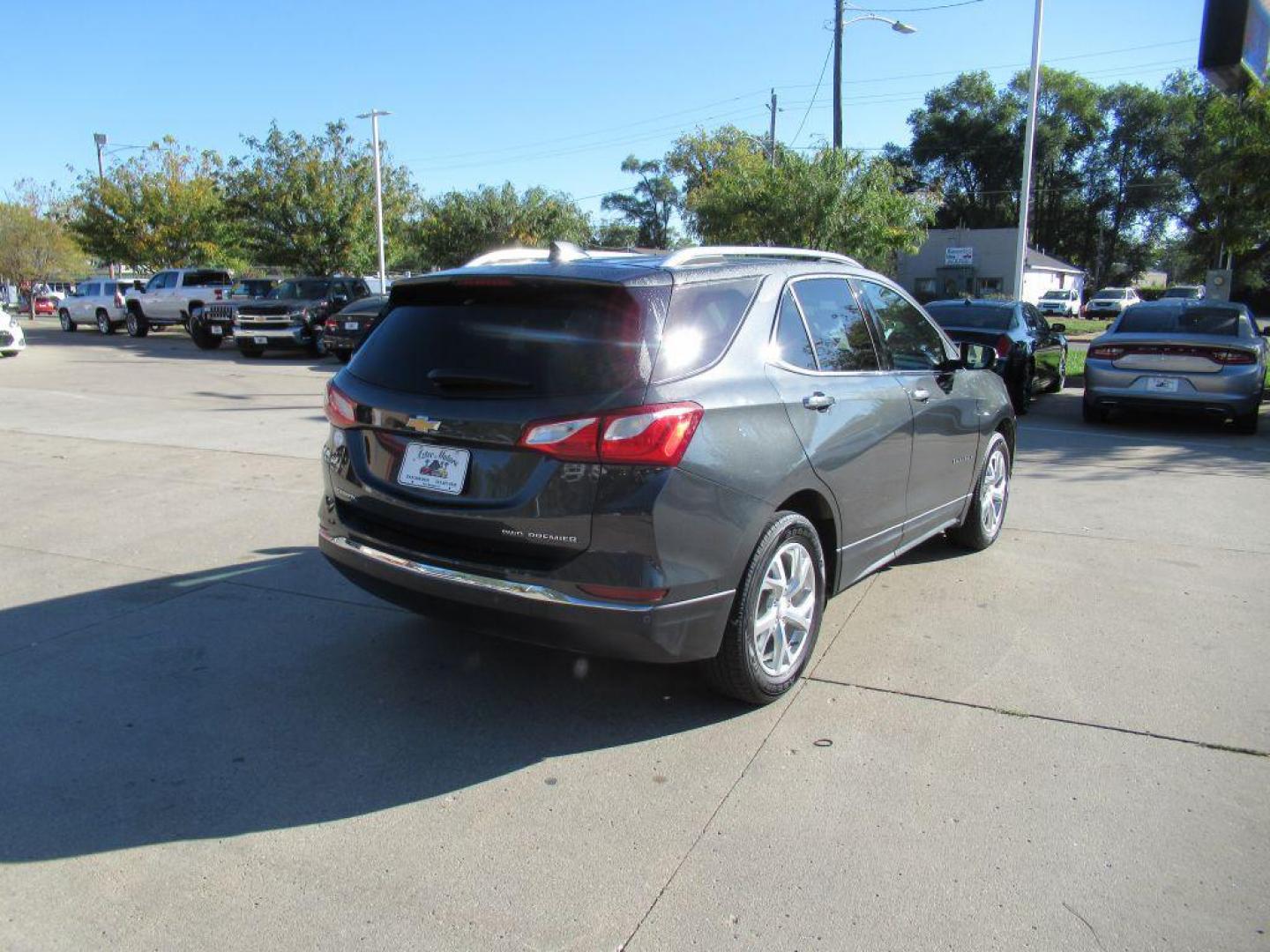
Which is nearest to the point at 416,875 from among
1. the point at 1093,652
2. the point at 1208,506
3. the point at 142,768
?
the point at 142,768

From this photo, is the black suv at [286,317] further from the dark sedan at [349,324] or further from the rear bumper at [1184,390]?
the rear bumper at [1184,390]

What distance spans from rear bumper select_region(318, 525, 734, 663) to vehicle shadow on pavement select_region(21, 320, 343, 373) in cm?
1664

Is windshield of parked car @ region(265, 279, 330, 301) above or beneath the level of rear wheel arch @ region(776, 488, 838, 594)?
above

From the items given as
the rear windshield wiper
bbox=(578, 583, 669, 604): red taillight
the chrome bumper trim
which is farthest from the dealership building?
bbox=(578, 583, 669, 604): red taillight

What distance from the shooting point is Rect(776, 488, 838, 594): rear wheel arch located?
399 centimetres

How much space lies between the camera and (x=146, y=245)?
34.8m

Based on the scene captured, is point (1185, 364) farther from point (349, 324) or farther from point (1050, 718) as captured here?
point (349, 324)

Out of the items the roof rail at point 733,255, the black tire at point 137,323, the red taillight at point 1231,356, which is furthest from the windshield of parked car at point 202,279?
the roof rail at point 733,255

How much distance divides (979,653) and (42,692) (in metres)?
4.11

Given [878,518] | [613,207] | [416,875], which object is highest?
[613,207]

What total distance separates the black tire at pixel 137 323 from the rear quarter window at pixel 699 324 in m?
30.5

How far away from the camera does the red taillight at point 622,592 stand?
3299 mm

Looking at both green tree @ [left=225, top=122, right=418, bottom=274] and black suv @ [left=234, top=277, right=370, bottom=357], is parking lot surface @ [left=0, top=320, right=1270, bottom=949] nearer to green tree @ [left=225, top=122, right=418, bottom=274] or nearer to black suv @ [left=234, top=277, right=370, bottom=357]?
black suv @ [left=234, top=277, right=370, bottom=357]

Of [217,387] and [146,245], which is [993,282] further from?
[217,387]
